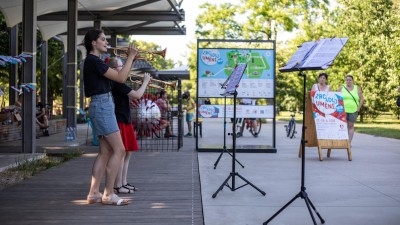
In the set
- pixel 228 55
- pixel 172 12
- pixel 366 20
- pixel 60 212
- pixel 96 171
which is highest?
pixel 366 20

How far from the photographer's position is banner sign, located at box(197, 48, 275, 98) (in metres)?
12.0

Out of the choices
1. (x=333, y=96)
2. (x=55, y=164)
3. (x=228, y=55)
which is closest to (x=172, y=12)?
(x=228, y=55)

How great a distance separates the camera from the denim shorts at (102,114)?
542cm

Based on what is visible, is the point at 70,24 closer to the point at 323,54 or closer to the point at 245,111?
the point at 245,111

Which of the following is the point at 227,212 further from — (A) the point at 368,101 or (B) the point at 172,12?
(A) the point at 368,101

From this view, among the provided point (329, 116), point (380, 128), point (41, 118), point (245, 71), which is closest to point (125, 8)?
point (41, 118)

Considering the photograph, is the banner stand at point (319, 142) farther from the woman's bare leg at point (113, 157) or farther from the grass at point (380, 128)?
the grass at point (380, 128)

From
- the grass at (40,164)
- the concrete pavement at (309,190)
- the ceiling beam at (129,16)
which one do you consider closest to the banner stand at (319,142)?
the concrete pavement at (309,190)

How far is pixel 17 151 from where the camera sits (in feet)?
35.3

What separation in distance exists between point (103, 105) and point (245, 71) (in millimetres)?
6870

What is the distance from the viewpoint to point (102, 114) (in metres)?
5.42

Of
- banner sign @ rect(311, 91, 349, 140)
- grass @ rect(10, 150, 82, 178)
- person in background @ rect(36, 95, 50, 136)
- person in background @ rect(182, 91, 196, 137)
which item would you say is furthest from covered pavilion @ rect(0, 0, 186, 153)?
banner sign @ rect(311, 91, 349, 140)

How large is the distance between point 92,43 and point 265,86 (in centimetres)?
708

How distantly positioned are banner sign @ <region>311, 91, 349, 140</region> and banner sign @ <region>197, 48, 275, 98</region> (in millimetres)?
1639
